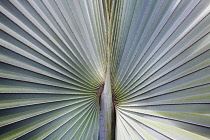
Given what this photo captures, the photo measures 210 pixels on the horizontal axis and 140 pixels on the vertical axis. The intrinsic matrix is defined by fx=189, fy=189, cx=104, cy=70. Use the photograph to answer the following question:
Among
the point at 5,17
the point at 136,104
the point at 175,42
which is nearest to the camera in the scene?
the point at 5,17

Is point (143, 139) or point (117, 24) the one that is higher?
point (117, 24)

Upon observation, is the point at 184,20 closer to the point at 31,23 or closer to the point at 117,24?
the point at 117,24

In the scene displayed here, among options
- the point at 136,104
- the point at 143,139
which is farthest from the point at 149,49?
the point at 143,139

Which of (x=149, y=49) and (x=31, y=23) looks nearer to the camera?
(x=31, y=23)

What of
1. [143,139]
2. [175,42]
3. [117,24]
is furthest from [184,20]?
[143,139]

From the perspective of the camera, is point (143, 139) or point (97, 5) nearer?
point (143, 139)

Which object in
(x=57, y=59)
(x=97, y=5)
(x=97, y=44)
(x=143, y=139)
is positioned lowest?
(x=143, y=139)

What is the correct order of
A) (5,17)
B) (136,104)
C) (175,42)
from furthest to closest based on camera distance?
(136,104) → (175,42) → (5,17)

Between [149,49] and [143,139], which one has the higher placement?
[149,49]

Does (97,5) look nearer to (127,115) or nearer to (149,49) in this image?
(149,49)
